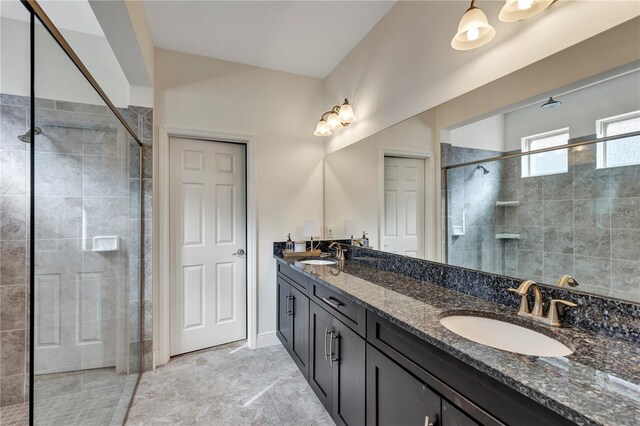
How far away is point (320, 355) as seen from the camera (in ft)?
6.39

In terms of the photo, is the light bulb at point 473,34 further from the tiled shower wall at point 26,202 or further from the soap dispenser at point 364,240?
the tiled shower wall at point 26,202

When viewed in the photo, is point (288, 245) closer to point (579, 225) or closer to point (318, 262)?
point (318, 262)

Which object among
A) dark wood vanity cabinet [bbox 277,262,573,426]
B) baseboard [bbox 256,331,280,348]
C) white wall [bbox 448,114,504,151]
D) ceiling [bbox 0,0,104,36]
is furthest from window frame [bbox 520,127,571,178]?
ceiling [bbox 0,0,104,36]

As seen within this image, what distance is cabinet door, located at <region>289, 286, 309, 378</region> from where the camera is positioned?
2176mm

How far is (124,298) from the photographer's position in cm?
205

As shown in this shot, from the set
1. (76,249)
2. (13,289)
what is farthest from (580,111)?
(13,289)

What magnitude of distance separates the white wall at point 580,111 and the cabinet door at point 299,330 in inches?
65.1

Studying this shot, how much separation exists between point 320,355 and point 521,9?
210 centimetres

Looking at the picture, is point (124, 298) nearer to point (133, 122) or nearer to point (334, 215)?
point (133, 122)

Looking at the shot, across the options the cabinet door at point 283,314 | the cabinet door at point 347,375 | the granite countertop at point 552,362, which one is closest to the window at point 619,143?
the granite countertop at point 552,362

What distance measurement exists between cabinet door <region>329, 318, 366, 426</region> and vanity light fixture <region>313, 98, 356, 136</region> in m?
1.72

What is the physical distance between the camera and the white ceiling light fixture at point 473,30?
1.26 metres

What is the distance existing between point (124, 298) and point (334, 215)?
189 centimetres

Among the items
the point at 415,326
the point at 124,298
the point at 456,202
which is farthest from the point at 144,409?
the point at 456,202
